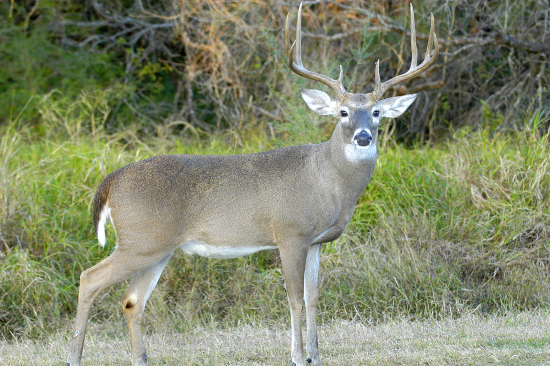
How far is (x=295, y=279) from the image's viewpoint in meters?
4.56

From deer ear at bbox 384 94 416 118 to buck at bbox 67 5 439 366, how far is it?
0.59 feet

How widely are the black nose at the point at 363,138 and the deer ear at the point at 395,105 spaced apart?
58cm

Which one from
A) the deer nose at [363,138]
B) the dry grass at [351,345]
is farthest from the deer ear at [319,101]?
the dry grass at [351,345]

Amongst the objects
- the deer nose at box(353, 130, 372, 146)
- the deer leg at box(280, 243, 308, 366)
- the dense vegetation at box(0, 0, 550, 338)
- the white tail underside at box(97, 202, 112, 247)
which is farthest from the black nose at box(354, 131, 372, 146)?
the dense vegetation at box(0, 0, 550, 338)

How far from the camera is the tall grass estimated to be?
245 inches

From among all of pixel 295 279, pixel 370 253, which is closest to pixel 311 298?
pixel 295 279

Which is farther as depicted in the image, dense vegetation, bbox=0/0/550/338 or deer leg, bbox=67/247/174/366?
dense vegetation, bbox=0/0/550/338

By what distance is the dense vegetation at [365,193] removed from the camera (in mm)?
6277

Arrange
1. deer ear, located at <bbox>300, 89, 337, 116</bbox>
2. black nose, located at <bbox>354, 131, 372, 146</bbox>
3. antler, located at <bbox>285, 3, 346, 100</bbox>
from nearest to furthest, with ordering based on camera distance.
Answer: black nose, located at <bbox>354, 131, 372, 146</bbox> → antler, located at <bbox>285, 3, 346, 100</bbox> → deer ear, located at <bbox>300, 89, 337, 116</bbox>

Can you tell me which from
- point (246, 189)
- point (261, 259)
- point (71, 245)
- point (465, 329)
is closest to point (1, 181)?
point (71, 245)

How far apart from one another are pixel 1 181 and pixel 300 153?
Result: 3680mm

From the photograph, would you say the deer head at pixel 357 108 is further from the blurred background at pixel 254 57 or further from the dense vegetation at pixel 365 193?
the blurred background at pixel 254 57

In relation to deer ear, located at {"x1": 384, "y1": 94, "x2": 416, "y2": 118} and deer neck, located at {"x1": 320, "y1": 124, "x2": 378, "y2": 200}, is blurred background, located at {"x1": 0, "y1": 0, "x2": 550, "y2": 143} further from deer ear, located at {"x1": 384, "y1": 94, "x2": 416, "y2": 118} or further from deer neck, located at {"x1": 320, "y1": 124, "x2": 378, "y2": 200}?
deer neck, located at {"x1": 320, "y1": 124, "x2": 378, "y2": 200}

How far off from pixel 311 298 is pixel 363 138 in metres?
1.29
